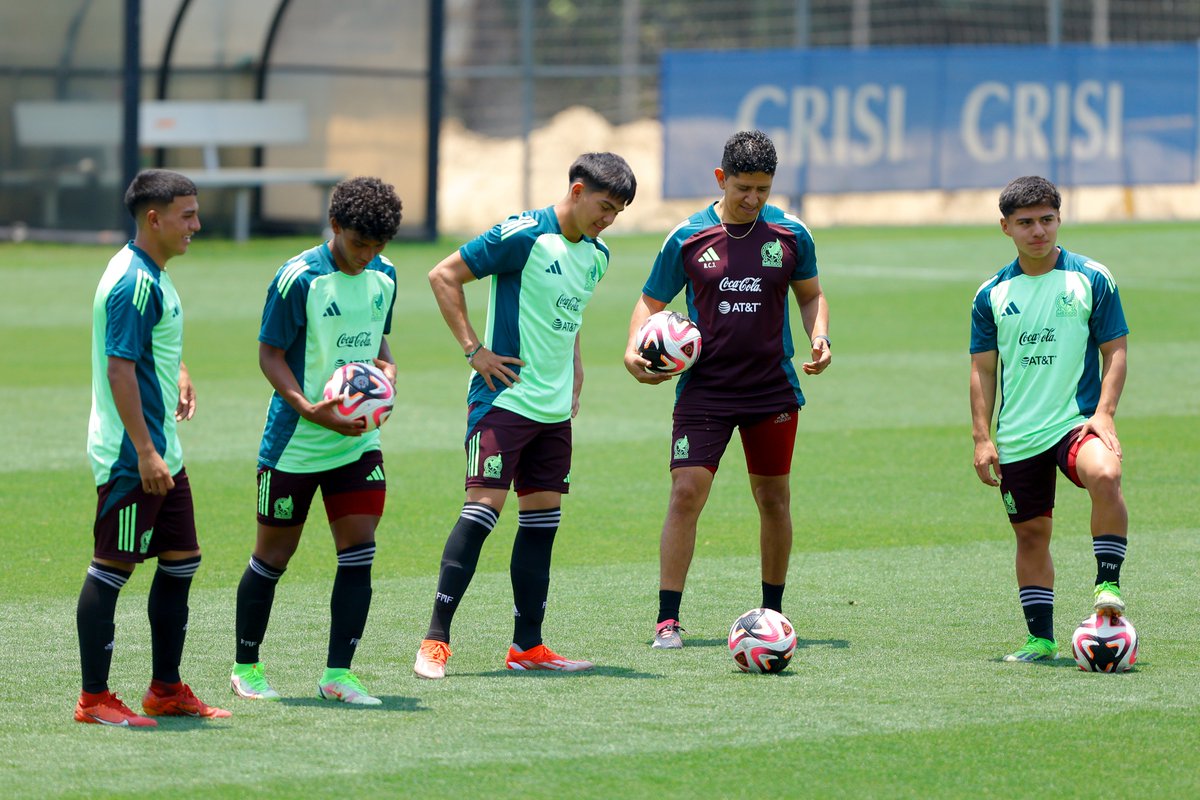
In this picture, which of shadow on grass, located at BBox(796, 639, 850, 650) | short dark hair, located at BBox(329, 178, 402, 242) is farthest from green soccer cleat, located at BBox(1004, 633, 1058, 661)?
short dark hair, located at BBox(329, 178, 402, 242)

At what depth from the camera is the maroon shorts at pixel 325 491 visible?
6.07 metres

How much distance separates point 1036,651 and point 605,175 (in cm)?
245

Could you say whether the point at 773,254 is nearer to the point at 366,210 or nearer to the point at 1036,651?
the point at 1036,651

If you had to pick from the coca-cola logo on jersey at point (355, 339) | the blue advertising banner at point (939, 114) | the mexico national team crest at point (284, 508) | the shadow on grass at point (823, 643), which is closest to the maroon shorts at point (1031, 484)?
the shadow on grass at point (823, 643)

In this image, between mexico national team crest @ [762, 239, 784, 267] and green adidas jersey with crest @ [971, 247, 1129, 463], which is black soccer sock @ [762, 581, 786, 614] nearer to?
green adidas jersey with crest @ [971, 247, 1129, 463]

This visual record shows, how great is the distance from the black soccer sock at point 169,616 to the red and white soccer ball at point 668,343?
2.10m

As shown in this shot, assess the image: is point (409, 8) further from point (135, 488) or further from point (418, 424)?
point (135, 488)

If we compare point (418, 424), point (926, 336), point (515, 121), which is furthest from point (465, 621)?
point (515, 121)

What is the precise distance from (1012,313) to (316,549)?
3.89 metres

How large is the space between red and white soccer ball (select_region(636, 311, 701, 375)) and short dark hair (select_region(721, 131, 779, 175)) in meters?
0.65

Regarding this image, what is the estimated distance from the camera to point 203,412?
44.3 ft

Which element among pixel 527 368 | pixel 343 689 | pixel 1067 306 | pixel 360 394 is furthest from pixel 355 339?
pixel 1067 306

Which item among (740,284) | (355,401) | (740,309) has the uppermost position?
(740,284)

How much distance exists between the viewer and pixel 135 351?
5.58 metres
